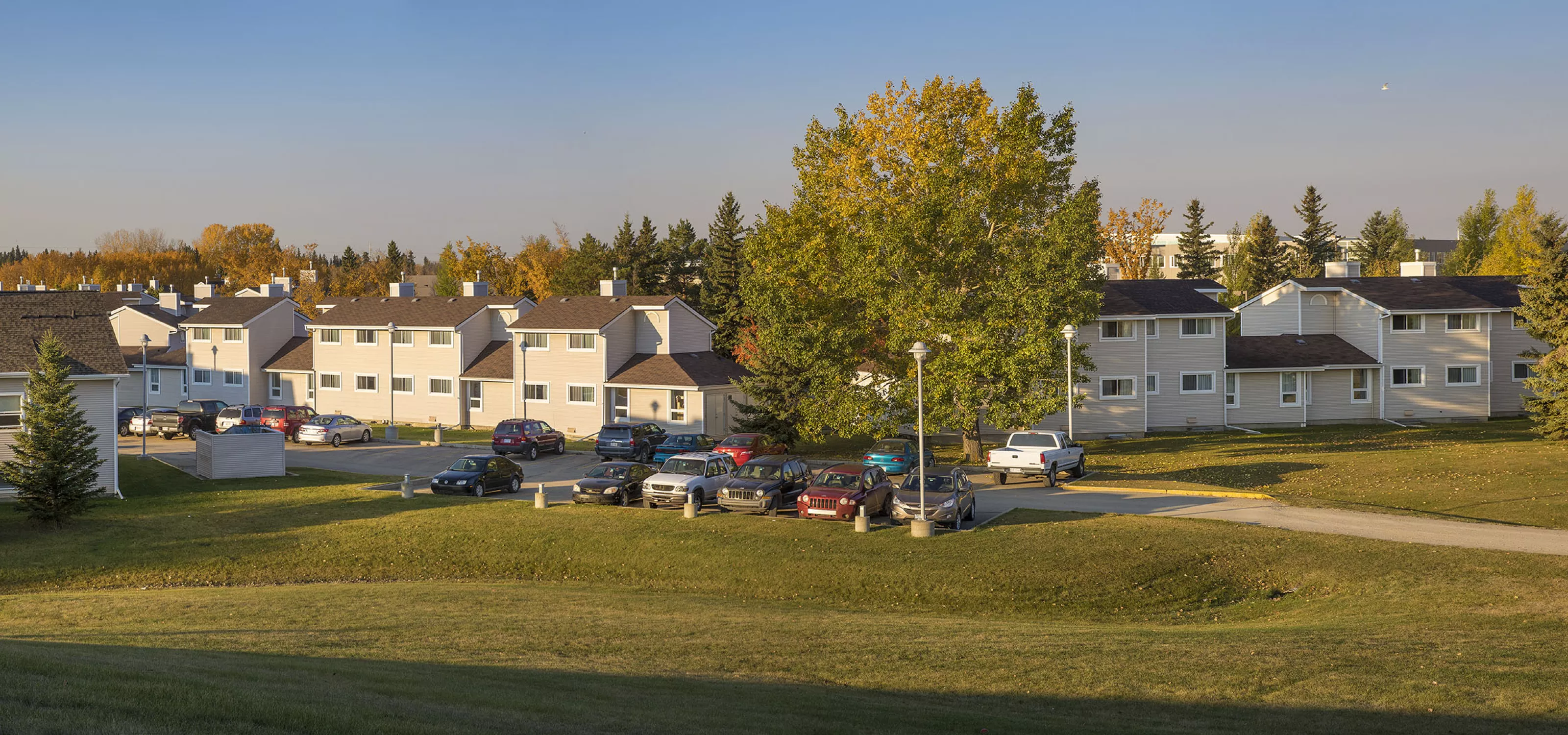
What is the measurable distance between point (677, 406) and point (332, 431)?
1641cm

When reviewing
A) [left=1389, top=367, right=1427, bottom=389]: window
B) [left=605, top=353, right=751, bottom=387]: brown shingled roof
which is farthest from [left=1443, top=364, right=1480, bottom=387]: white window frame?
[left=605, top=353, right=751, bottom=387]: brown shingled roof

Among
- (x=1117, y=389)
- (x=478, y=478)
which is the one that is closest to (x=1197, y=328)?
(x=1117, y=389)

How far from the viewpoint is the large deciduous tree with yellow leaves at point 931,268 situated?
1542 inches

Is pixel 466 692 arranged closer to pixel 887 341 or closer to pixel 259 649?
pixel 259 649

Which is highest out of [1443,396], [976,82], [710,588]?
[976,82]

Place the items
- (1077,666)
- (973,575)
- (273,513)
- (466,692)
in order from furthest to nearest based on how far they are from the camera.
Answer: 1. (273,513)
2. (973,575)
3. (1077,666)
4. (466,692)

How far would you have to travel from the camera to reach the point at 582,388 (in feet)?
181

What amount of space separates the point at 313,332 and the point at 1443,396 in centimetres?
6478

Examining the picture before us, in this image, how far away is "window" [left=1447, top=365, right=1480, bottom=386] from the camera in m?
55.9

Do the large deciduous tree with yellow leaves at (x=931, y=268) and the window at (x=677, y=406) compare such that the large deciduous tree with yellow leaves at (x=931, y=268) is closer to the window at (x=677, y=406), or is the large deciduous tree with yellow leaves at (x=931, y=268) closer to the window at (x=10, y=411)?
the window at (x=677, y=406)

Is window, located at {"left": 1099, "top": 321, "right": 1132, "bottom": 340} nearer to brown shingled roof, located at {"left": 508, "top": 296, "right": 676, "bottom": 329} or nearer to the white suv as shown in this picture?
brown shingled roof, located at {"left": 508, "top": 296, "right": 676, "bottom": 329}

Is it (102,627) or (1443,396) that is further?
(1443,396)

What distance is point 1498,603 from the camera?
62.9 ft

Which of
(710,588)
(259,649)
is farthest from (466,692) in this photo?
(710,588)
